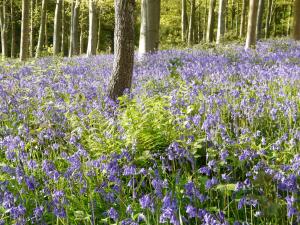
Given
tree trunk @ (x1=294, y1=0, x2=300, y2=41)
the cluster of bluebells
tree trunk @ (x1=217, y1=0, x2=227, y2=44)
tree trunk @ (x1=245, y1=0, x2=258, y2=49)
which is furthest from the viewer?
tree trunk @ (x1=294, y1=0, x2=300, y2=41)

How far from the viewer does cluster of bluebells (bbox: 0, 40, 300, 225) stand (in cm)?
278

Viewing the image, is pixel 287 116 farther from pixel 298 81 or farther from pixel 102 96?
pixel 102 96

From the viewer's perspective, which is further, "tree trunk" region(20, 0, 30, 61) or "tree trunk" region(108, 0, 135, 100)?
"tree trunk" region(20, 0, 30, 61)

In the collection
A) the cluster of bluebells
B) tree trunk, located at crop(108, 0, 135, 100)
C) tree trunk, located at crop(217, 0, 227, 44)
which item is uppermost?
tree trunk, located at crop(217, 0, 227, 44)

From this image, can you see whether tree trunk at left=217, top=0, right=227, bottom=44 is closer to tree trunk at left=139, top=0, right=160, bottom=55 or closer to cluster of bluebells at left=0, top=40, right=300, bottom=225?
tree trunk at left=139, top=0, right=160, bottom=55

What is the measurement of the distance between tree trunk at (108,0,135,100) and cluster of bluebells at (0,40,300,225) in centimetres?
38

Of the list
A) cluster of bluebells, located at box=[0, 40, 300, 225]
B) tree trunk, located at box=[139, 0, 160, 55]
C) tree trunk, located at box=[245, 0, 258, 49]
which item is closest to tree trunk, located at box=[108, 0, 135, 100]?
cluster of bluebells, located at box=[0, 40, 300, 225]

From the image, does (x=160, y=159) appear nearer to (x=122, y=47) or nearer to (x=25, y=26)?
(x=122, y=47)

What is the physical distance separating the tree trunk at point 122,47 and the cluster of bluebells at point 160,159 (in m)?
0.38

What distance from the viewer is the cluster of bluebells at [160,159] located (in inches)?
109

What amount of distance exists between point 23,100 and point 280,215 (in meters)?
4.60

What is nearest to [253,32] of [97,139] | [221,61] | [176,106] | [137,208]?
[221,61]

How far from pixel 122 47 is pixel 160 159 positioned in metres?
3.07

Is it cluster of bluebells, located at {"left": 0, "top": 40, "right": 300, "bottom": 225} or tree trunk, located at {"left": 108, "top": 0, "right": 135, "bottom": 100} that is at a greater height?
tree trunk, located at {"left": 108, "top": 0, "right": 135, "bottom": 100}
